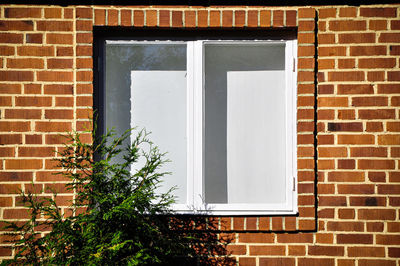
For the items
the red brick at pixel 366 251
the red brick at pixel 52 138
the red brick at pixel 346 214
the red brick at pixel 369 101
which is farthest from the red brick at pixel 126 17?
the red brick at pixel 366 251

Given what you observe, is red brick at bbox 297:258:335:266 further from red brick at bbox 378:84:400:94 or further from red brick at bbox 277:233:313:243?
red brick at bbox 378:84:400:94

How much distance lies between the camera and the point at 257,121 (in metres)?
3.03

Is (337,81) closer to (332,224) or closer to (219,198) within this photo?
(332,224)

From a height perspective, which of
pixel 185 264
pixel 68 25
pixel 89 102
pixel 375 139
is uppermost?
pixel 68 25

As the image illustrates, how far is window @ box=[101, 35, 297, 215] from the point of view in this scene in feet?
9.84

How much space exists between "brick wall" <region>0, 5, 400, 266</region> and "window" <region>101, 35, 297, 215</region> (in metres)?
0.23

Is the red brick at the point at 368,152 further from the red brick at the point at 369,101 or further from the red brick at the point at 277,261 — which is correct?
the red brick at the point at 277,261

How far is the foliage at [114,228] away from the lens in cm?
233

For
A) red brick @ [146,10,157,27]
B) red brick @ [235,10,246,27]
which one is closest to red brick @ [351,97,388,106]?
red brick @ [235,10,246,27]

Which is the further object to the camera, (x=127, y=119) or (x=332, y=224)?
(x=127, y=119)

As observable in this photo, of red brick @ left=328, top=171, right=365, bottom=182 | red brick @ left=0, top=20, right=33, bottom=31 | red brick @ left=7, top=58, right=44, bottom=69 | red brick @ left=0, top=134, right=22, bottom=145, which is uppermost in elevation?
red brick @ left=0, top=20, right=33, bottom=31

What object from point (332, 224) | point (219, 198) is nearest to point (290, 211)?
point (332, 224)

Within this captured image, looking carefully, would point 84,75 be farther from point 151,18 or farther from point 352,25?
point 352,25

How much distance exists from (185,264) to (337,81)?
1.94 metres
